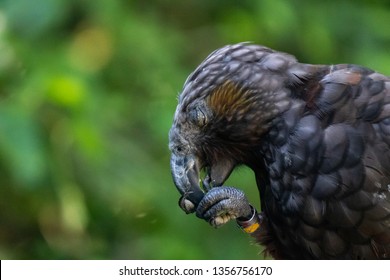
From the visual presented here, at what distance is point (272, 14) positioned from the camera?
378 cm

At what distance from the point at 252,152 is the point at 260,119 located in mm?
101

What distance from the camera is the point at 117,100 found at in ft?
12.1

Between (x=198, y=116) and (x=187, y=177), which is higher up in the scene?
(x=198, y=116)

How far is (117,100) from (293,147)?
150 centimetres

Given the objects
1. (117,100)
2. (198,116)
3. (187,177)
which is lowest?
(117,100)

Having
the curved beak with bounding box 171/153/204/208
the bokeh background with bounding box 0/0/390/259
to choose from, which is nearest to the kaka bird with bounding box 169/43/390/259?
the curved beak with bounding box 171/153/204/208

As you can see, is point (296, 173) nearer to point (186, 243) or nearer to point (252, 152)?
point (252, 152)

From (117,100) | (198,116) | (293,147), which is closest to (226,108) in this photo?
(198,116)

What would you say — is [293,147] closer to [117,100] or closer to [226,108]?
[226,108]

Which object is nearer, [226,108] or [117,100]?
[226,108]

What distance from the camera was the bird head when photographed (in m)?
2.35

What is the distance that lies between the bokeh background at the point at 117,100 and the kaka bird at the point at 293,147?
922 mm

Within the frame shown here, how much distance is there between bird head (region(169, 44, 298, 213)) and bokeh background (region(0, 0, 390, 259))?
0.90 metres

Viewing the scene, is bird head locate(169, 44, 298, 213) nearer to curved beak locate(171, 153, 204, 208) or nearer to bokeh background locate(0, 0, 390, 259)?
curved beak locate(171, 153, 204, 208)
